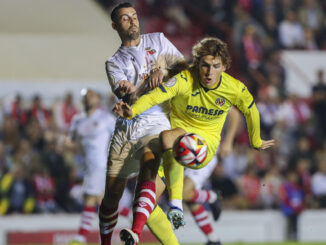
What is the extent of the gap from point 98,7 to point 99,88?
4049 mm

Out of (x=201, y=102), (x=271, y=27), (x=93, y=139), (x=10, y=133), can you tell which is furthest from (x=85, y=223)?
(x=271, y=27)

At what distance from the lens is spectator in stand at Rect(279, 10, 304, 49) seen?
56.8 feet

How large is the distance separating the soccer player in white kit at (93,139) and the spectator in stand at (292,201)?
3.86 metres

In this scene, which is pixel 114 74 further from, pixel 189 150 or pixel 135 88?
pixel 189 150

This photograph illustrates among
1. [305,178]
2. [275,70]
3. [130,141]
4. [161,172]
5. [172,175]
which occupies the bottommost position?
[305,178]

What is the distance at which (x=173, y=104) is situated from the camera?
7465 mm

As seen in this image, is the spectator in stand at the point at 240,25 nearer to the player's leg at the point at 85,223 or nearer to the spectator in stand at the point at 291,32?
the spectator in stand at the point at 291,32

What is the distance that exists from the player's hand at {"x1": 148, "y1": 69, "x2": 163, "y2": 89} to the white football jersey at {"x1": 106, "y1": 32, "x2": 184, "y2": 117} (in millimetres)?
323

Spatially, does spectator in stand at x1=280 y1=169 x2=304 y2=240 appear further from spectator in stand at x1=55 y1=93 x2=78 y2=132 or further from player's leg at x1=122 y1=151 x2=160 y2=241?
player's leg at x1=122 y1=151 x2=160 y2=241

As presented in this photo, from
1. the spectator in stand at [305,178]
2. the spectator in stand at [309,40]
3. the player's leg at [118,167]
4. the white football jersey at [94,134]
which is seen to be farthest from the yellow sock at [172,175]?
the spectator in stand at [309,40]

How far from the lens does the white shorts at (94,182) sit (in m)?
11.3

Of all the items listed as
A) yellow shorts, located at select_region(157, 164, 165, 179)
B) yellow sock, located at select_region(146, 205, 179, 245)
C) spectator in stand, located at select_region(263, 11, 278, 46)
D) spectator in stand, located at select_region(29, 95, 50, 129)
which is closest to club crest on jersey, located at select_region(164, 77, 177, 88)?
yellow shorts, located at select_region(157, 164, 165, 179)

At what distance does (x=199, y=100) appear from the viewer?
23.8 feet

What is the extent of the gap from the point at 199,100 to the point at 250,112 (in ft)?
1.78
